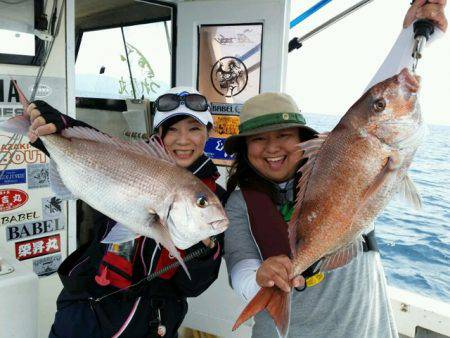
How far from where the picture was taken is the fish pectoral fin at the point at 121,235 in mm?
1525

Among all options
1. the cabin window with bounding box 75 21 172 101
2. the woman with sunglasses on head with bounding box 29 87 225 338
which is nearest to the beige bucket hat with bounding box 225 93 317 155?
the woman with sunglasses on head with bounding box 29 87 225 338

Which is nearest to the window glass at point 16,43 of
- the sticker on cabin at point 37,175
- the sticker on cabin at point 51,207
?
the sticker on cabin at point 37,175

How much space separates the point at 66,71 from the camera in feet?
11.0

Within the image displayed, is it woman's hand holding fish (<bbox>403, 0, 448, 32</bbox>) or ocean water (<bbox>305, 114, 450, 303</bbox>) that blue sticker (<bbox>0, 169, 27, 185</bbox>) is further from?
ocean water (<bbox>305, 114, 450, 303</bbox>)

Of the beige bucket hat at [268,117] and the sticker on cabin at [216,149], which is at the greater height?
the beige bucket hat at [268,117]

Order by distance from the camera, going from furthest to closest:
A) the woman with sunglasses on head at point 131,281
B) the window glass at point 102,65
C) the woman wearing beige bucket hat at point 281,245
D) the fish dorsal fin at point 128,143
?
the window glass at point 102,65, the woman with sunglasses on head at point 131,281, the woman wearing beige bucket hat at point 281,245, the fish dorsal fin at point 128,143

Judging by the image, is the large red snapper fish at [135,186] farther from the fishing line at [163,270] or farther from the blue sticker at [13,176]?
the blue sticker at [13,176]

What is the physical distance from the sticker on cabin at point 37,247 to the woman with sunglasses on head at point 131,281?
133 centimetres

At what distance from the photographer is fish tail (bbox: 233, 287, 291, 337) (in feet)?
4.94

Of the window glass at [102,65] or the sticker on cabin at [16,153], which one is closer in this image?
the sticker on cabin at [16,153]

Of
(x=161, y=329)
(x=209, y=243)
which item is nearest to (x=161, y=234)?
(x=209, y=243)

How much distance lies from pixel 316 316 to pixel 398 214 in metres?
9.07

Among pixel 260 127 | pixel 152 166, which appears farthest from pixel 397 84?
pixel 152 166

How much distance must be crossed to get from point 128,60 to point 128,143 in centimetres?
348
